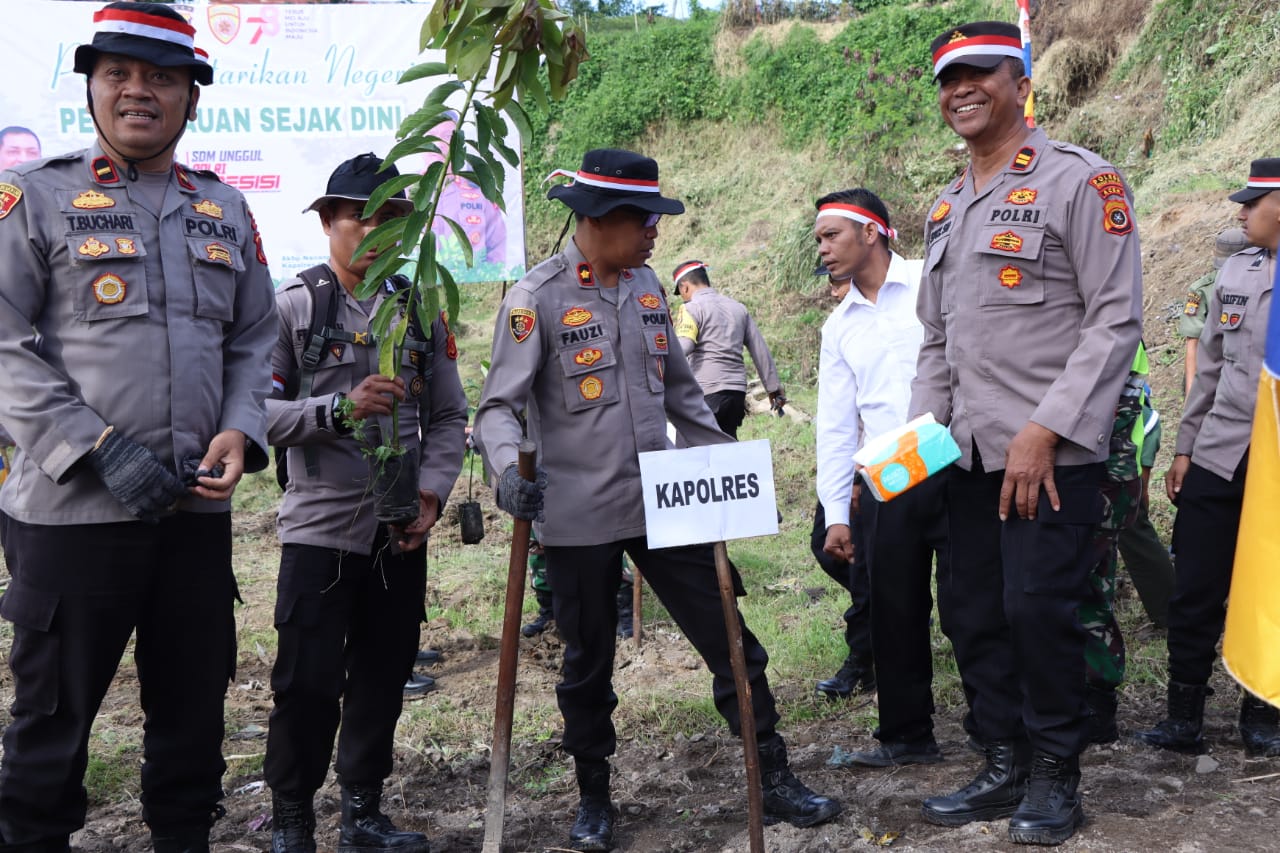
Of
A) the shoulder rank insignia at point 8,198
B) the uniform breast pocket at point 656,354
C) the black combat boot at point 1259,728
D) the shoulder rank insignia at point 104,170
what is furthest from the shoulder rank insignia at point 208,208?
the black combat boot at point 1259,728

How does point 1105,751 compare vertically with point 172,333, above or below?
below

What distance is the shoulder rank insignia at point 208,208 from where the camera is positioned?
3146 mm

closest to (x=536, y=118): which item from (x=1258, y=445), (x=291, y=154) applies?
(x=291, y=154)

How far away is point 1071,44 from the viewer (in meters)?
14.4

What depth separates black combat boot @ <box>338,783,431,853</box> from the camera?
359 centimetres

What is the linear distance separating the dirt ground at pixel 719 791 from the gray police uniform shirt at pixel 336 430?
Answer: 3.75 feet

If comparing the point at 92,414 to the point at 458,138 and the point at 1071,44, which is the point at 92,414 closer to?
the point at 458,138

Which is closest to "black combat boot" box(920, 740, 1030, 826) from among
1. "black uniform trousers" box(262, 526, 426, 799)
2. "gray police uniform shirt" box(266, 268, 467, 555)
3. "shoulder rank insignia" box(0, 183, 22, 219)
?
"black uniform trousers" box(262, 526, 426, 799)

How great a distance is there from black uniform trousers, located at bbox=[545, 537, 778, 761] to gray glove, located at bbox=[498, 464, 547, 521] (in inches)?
17.7

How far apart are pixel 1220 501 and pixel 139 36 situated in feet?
12.6

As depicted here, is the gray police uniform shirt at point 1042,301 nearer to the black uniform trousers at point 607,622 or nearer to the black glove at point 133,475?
the black uniform trousers at point 607,622

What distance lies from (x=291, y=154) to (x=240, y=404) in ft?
17.0

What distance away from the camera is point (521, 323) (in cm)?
352

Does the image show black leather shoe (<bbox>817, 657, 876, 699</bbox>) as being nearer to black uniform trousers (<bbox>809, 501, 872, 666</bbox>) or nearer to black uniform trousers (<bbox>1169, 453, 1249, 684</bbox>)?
black uniform trousers (<bbox>809, 501, 872, 666</bbox>)
